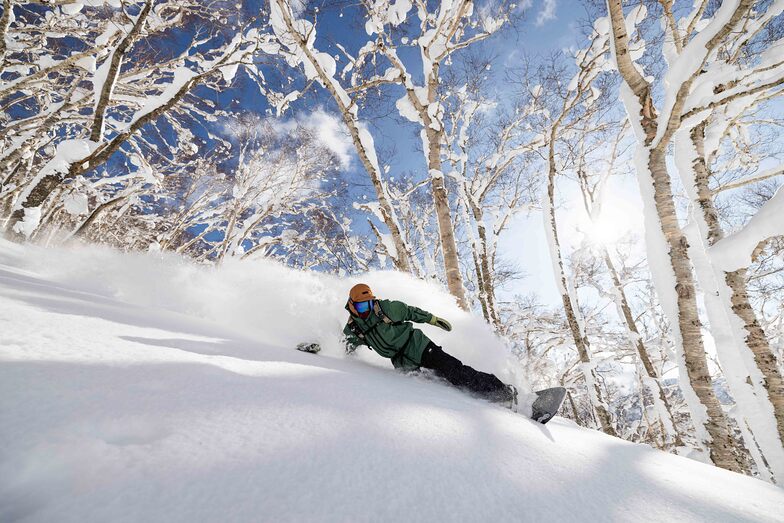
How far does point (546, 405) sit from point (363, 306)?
6.06ft

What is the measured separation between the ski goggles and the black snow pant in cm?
74

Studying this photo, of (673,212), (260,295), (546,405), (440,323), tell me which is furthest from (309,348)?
(673,212)

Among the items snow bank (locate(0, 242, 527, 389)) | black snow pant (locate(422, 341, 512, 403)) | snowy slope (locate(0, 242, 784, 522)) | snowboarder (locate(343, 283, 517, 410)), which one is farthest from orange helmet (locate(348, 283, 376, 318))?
snowy slope (locate(0, 242, 784, 522))

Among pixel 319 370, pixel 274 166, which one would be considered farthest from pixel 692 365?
pixel 274 166

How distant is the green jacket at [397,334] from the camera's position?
319 centimetres

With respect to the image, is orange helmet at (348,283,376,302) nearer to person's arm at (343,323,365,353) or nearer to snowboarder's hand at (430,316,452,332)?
person's arm at (343,323,365,353)

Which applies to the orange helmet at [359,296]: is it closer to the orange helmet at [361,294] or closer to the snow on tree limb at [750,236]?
the orange helmet at [361,294]

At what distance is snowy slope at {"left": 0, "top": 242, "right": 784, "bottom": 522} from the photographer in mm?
744

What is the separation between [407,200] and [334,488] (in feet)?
36.5

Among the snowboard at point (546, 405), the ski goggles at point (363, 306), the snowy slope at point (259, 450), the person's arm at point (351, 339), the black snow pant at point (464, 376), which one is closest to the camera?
the snowy slope at point (259, 450)

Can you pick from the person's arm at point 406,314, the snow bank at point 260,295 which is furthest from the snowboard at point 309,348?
the person's arm at point 406,314

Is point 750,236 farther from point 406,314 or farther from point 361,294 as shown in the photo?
point 361,294

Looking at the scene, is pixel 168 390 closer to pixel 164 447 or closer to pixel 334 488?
pixel 164 447

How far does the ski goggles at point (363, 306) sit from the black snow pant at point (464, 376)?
2.42 feet
